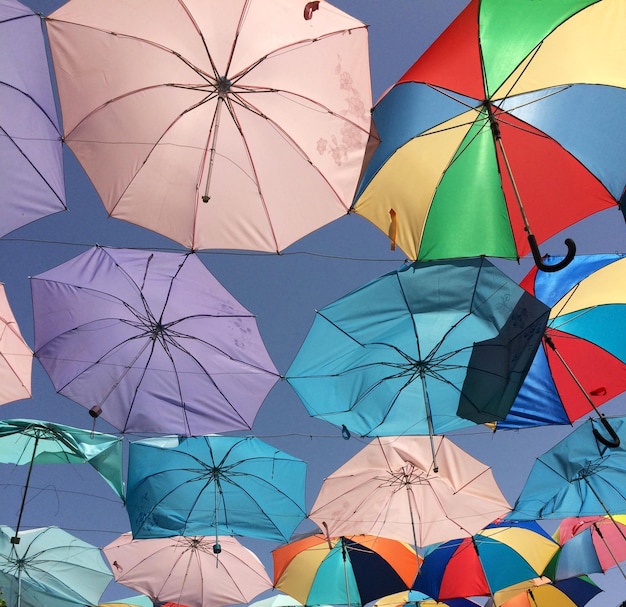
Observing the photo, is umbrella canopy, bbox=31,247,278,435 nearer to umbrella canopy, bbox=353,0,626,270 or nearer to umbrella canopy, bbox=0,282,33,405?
umbrella canopy, bbox=0,282,33,405

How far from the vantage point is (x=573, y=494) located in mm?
8445

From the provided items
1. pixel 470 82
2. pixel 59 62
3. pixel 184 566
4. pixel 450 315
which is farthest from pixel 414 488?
pixel 59 62

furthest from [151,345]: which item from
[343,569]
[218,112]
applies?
[343,569]

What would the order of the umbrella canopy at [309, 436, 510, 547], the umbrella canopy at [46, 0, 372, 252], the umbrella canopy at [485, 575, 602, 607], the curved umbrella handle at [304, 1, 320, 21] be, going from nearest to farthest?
the umbrella canopy at [46, 0, 372, 252] < the curved umbrella handle at [304, 1, 320, 21] < the umbrella canopy at [309, 436, 510, 547] < the umbrella canopy at [485, 575, 602, 607]

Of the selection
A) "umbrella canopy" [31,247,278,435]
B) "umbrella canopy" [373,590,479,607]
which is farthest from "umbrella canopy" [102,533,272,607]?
"umbrella canopy" [31,247,278,435]

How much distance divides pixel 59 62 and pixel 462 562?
9.46m

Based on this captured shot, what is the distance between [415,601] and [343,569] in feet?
5.91

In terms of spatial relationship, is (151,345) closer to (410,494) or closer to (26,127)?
(26,127)

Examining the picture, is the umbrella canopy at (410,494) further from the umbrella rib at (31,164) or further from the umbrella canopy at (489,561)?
the umbrella rib at (31,164)

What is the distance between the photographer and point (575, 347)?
6.72 metres

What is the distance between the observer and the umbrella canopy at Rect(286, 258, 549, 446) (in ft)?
18.4

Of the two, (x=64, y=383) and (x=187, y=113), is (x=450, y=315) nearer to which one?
(x=187, y=113)

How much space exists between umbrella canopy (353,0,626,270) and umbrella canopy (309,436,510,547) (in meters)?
3.81

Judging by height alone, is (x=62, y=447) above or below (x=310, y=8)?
below
